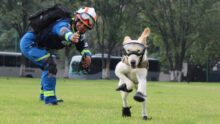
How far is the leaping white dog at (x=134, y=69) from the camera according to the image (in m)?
8.97

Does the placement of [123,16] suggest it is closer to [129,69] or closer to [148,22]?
[148,22]

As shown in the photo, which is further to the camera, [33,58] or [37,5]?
[37,5]

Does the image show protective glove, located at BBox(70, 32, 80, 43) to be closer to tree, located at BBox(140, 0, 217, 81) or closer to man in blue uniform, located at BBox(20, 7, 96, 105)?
man in blue uniform, located at BBox(20, 7, 96, 105)

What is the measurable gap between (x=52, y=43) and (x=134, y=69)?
3453 mm

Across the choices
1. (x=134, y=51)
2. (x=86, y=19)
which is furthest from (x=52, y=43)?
(x=134, y=51)

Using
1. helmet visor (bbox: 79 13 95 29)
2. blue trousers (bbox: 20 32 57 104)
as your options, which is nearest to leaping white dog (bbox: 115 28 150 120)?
helmet visor (bbox: 79 13 95 29)

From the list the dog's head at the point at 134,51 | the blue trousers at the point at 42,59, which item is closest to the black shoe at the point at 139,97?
the dog's head at the point at 134,51

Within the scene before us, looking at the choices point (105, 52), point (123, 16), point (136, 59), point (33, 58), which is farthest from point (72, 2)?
point (136, 59)

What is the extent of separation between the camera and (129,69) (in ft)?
30.7

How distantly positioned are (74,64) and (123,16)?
11693 mm

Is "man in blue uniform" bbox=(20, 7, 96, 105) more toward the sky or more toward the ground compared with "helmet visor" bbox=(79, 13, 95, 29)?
more toward the ground

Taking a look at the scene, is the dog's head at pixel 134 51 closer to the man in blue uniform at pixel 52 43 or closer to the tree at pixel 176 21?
the man in blue uniform at pixel 52 43

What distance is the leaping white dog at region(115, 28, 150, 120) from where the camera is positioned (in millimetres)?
8969

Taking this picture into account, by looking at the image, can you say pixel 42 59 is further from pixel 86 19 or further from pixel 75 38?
pixel 75 38
